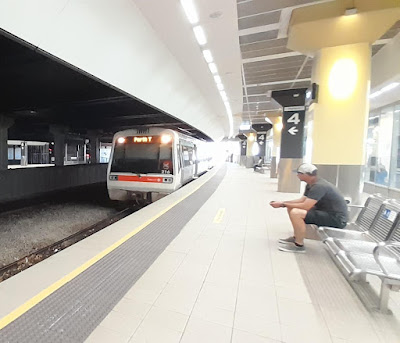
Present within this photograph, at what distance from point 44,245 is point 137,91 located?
164 inches

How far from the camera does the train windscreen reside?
7.59 m

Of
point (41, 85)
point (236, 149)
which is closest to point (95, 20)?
point (41, 85)

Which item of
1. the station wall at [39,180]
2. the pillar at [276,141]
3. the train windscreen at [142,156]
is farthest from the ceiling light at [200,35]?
the pillar at [276,141]

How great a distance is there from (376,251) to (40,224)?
24.3 feet

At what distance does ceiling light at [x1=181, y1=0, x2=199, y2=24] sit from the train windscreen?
391 cm

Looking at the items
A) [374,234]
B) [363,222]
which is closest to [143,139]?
[363,222]

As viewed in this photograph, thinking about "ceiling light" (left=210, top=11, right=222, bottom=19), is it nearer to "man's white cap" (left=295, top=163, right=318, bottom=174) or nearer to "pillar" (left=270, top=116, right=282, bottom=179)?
"man's white cap" (left=295, top=163, right=318, bottom=174)

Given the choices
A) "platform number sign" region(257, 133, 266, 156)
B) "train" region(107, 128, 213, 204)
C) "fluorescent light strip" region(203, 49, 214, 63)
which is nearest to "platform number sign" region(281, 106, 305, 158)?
"fluorescent light strip" region(203, 49, 214, 63)

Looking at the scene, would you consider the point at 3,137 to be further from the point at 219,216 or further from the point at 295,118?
the point at 295,118

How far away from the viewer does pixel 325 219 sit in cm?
322

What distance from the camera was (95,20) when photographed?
355 cm

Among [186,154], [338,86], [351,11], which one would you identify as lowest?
[186,154]

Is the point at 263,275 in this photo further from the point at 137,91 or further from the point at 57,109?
the point at 57,109

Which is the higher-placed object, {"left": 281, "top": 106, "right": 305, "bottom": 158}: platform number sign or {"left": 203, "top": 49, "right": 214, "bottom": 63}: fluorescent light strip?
{"left": 203, "top": 49, "right": 214, "bottom": 63}: fluorescent light strip
